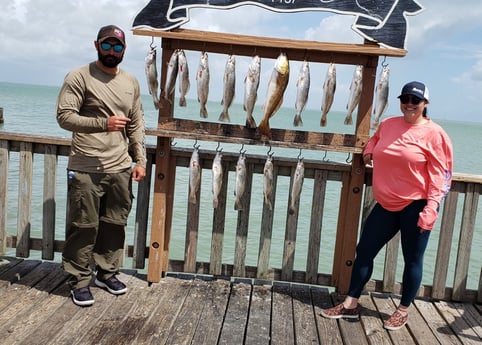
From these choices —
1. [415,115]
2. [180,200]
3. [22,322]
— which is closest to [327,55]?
[415,115]

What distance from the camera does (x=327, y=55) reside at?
397 cm

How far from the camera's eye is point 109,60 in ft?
11.6

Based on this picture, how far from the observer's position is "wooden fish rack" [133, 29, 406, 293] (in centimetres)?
389

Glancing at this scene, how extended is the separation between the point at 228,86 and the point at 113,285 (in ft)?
6.48

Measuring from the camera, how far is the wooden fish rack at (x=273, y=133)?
3.89 meters

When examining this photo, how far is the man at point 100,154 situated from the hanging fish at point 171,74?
26 centimetres

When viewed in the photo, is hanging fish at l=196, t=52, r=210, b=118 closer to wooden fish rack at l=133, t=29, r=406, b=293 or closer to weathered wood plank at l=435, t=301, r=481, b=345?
wooden fish rack at l=133, t=29, r=406, b=293

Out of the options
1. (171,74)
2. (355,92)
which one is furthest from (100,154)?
(355,92)

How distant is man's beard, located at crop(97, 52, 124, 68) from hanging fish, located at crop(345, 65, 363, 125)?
1.90 metres

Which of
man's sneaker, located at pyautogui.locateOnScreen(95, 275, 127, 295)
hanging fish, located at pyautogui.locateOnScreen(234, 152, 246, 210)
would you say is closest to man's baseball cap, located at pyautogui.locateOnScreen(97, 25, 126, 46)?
hanging fish, located at pyautogui.locateOnScreen(234, 152, 246, 210)

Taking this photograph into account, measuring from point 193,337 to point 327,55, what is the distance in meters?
2.51

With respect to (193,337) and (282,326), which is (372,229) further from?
(193,337)

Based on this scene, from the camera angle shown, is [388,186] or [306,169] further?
[306,169]

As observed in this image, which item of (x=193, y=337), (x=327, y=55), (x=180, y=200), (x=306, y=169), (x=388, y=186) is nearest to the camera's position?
(x=193, y=337)
